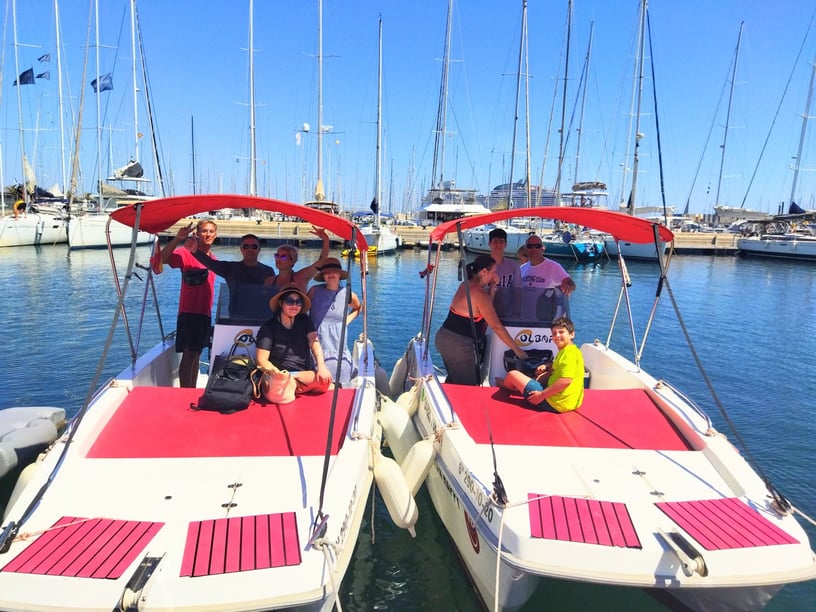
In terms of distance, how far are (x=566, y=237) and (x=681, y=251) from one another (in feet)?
43.0

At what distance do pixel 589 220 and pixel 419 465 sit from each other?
3.15 m

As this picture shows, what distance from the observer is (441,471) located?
449 cm

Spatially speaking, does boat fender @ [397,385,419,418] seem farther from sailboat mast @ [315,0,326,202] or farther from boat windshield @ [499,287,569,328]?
sailboat mast @ [315,0,326,202]

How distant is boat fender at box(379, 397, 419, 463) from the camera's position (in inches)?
213

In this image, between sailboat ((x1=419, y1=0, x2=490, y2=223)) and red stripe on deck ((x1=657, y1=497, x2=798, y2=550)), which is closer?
red stripe on deck ((x1=657, y1=497, x2=798, y2=550))

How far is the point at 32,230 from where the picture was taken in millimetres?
29500

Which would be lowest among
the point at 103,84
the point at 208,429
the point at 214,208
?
the point at 208,429

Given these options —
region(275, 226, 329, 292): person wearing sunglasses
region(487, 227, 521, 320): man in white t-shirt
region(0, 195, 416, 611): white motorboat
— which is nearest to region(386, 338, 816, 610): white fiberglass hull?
region(0, 195, 416, 611): white motorboat

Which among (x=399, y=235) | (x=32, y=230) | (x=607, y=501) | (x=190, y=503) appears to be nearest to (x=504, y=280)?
(x=607, y=501)

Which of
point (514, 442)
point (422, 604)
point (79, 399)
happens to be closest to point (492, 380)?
point (514, 442)

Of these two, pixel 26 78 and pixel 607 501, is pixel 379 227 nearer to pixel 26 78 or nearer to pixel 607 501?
pixel 26 78

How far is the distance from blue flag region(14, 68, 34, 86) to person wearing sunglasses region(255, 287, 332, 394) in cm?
3648

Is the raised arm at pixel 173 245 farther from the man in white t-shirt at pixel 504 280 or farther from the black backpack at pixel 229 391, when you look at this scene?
the man in white t-shirt at pixel 504 280

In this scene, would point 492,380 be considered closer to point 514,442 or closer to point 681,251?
point 514,442
